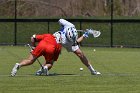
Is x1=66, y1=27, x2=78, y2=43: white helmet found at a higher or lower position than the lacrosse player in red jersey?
higher

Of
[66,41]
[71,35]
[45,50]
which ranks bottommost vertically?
[45,50]

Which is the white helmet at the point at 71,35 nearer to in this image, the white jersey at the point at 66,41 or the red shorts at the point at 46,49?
the white jersey at the point at 66,41

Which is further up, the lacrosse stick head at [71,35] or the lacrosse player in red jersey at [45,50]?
the lacrosse stick head at [71,35]

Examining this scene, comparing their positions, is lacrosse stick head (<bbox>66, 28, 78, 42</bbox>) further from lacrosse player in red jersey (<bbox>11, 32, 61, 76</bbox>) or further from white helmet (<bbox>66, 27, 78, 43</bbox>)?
lacrosse player in red jersey (<bbox>11, 32, 61, 76</bbox>)

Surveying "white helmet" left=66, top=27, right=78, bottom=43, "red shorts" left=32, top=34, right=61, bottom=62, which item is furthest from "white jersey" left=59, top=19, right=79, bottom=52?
"red shorts" left=32, top=34, right=61, bottom=62

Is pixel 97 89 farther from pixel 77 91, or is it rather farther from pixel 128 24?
pixel 128 24

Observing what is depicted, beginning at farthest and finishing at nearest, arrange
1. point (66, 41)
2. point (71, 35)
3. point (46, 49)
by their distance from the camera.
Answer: point (66, 41)
point (71, 35)
point (46, 49)

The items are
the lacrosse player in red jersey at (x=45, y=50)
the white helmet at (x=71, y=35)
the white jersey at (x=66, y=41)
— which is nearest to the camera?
the lacrosse player in red jersey at (x=45, y=50)

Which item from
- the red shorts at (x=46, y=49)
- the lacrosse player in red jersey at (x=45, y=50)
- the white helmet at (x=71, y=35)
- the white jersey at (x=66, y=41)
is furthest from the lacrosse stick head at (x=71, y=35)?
the red shorts at (x=46, y=49)

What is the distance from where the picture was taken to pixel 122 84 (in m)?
13.6

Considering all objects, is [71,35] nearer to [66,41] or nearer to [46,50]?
[66,41]

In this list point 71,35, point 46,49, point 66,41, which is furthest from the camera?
point 66,41

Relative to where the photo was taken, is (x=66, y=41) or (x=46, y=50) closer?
(x=46, y=50)

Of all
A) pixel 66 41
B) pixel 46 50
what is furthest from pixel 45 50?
pixel 66 41
